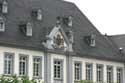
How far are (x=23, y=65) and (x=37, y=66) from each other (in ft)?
8.27

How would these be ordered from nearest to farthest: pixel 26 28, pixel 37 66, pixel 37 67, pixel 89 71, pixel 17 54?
pixel 17 54
pixel 26 28
pixel 37 67
pixel 37 66
pixel 89 71

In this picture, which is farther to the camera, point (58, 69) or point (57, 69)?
point (58, 69)

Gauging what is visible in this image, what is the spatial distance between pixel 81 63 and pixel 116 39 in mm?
16792

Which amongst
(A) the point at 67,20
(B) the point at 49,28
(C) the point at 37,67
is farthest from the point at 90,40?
(C) the point at 37,67

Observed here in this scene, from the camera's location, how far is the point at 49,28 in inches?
2739

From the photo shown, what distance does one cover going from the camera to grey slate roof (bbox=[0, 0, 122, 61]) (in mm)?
64250

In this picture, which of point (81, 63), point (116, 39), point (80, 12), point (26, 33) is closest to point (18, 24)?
point (26, 33)

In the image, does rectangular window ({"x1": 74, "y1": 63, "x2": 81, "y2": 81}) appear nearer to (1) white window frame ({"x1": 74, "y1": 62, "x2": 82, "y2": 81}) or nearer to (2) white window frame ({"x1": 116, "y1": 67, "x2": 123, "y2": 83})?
(1) white window frame ({"x1": 74, "y1": 62, "x2": 82, "y2": 81})

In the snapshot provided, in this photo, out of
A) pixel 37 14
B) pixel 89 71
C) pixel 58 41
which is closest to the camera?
pixel 37 14

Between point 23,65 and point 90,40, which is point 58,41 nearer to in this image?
point 23,65

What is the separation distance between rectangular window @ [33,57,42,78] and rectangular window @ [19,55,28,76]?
4.74 ft

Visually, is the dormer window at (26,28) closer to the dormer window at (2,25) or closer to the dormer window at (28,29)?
the dormer window at (28,29)

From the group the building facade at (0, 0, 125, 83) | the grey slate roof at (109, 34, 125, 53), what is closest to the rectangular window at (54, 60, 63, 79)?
Answer: the building facade at (0, 0, 125, 83)

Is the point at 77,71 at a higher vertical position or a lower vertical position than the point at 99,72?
higher
